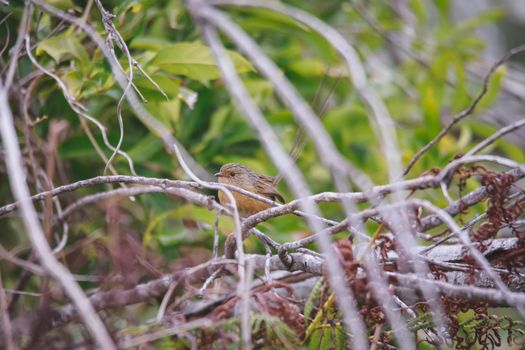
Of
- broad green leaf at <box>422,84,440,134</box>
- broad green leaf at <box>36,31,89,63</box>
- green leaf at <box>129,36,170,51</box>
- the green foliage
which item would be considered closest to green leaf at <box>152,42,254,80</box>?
the green foliage

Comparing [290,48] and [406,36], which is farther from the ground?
[406,36]

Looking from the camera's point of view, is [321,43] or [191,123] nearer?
[191,123]

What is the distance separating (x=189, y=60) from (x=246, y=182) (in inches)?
54.8

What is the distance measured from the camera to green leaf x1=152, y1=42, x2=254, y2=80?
3611 mm

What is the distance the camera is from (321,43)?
5.50 m

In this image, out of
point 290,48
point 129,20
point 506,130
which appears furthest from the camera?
point 290,48

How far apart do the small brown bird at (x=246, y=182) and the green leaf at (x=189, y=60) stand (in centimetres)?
109

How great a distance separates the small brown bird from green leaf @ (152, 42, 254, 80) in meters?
1.09

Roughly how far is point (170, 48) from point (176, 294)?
1271 millimetres

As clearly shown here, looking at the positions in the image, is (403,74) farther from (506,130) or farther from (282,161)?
(282,161)

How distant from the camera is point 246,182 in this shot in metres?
4.84

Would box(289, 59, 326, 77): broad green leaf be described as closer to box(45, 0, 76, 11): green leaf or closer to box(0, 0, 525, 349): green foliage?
box(0, 0, 525, 349): green foliage

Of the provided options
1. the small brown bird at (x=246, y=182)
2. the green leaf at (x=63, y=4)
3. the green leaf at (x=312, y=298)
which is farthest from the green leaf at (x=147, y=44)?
the green leaf at (x=312, y=298)

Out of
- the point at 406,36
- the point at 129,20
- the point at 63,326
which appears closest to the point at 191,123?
the point at 129,20
